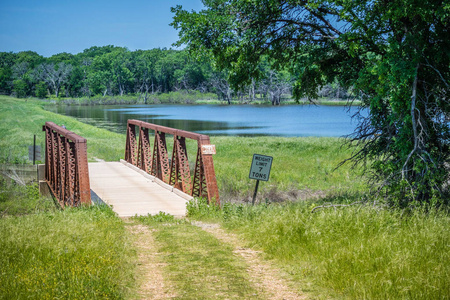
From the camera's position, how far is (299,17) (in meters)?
11.2

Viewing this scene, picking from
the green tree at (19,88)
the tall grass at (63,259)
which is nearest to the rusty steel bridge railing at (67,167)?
the tall grass at (63,259)

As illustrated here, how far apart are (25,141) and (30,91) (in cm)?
11821

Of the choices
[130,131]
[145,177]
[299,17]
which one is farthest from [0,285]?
[130,131]

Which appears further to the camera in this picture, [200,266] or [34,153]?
[34,153]

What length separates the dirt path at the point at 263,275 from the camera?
5.37m

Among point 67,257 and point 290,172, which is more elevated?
point 67,257

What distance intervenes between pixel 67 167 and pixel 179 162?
8.71 feet

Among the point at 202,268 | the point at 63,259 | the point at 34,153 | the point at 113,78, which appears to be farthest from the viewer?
the point at 113,78

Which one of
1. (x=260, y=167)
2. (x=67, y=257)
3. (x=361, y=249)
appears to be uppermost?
(x=260, y=167)

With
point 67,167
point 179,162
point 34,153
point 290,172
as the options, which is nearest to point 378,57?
point 179,162

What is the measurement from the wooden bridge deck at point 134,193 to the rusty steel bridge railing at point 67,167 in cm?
73

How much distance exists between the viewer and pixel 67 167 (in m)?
11.5

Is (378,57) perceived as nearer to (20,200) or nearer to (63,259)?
(63,259)

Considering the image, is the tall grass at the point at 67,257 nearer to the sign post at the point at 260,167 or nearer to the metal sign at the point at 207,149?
the metal sign at the point at 207,149
